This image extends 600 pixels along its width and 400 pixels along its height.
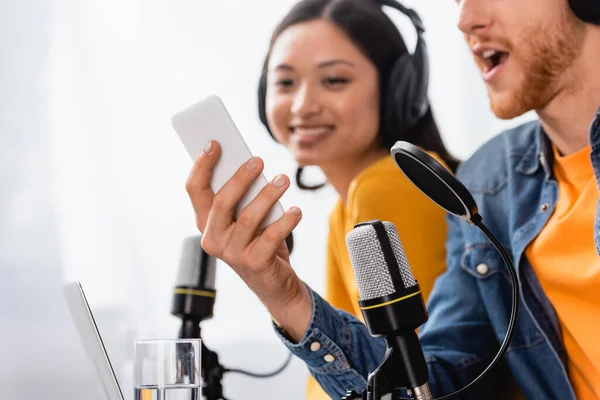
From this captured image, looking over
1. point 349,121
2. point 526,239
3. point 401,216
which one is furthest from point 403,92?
point 526,239

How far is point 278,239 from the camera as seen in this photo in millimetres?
817

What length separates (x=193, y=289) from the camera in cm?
110

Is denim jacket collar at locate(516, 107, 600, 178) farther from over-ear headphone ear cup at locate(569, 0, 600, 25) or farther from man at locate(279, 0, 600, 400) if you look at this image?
over-ear headphone ear cup at locate(569, 0, 600, 25)

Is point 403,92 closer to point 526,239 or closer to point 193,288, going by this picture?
point 526,239

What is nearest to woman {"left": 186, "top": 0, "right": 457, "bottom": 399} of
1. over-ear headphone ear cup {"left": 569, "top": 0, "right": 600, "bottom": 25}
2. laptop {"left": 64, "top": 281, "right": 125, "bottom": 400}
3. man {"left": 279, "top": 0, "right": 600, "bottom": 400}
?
man {"left": 279, "top": 0, "right": 600, "bottom": 400}

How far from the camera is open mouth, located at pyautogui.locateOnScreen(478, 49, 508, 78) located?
Answer: 1198 mm

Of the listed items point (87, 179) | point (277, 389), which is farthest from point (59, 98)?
point (277, 389)

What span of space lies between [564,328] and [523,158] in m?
0.28

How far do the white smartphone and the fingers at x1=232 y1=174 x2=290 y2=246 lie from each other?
15mm

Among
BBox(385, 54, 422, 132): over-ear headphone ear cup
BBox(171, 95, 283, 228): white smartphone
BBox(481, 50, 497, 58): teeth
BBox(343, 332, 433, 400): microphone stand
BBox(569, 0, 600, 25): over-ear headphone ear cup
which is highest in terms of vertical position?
BBox(385, 54, 422, 132): over-ear headphone ear cup

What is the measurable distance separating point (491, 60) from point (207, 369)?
0.67 metres

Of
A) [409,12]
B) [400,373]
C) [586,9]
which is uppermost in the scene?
[409,12]

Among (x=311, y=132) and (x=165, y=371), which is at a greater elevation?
(x=311, y=132)

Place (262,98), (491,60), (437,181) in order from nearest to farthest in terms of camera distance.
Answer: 1. (437,181)
2. (491,60)
3. (262,98)
